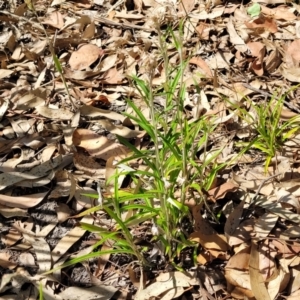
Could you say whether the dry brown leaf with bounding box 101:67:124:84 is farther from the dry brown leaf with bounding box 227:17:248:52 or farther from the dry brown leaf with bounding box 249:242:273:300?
the dry brown leaf with bounding box 249:242:273:300

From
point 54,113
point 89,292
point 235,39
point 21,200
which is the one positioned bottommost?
point 89,292

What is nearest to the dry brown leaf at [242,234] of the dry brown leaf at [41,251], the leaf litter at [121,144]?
the leaf litter at [121,144]

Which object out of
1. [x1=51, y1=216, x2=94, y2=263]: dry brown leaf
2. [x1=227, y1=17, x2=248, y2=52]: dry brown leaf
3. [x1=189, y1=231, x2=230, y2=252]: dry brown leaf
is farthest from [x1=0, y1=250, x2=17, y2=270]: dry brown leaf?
[x1=227, y1=17, x2=248, y2=52]: dry brown leaf

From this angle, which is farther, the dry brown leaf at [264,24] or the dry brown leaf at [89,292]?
the dry brown leaf at [264,24]

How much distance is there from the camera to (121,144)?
2225 millimetres

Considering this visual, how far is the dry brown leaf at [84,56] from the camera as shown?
8.57 ft

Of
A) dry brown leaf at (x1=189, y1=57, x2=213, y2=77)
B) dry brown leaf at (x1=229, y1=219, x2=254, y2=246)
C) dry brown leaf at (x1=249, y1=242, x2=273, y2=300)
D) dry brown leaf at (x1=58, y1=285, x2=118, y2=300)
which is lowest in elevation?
dry brown leaf at (x1=58, y1=285, x2=118, y2=300)

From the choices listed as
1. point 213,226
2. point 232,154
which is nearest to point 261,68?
point 232,154

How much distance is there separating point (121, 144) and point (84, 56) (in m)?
0.64

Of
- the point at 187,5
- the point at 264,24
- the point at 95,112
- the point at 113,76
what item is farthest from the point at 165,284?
the point at 187,5

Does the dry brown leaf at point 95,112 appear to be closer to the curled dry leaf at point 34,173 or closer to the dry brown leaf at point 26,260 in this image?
the curled dry leaf at point 34,173

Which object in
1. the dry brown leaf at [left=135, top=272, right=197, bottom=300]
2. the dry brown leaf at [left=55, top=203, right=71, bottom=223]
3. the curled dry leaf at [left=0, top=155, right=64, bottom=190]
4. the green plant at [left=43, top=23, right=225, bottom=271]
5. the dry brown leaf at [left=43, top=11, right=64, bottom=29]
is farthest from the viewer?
the dry brown leaf at [left=43, top=11, right=64, bottom=29]

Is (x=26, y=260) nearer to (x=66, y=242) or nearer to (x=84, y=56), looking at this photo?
(x=66, y=242)

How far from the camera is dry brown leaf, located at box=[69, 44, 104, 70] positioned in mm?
2611
